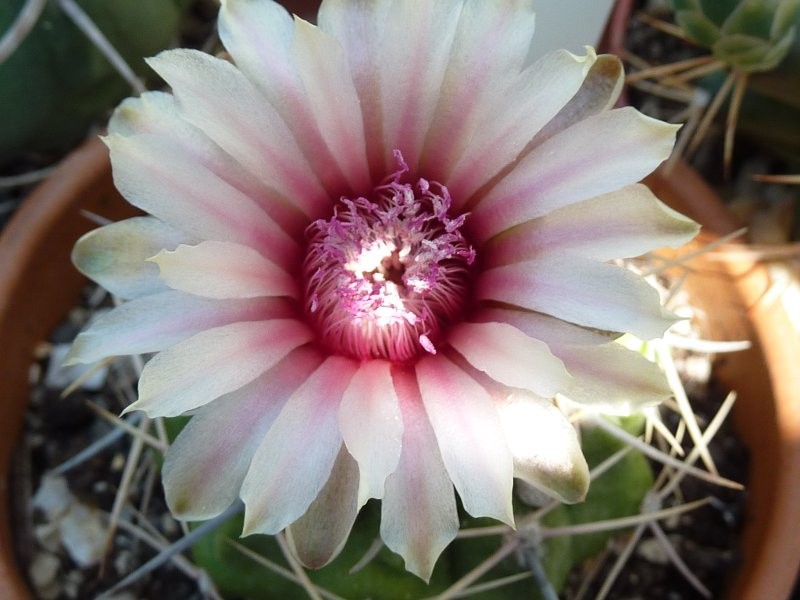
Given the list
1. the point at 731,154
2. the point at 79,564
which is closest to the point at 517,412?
the point at 79,564

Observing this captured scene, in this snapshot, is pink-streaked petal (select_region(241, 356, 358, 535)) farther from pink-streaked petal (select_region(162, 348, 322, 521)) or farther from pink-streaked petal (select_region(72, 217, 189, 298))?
pink-streaked petal (select_region(72, 217, 189, 298))

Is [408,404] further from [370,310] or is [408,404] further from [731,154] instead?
[731,154]

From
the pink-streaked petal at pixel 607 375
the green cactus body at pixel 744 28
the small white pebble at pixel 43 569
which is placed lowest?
the small white pebble at pixel 43 569

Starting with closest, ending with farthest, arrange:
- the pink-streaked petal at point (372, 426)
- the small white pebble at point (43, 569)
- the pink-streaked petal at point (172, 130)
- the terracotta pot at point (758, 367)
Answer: the pink-streaked petal at point (372, 426) → the pink-streaked petal at point (172, 130) → the terracotta pot at point (758, 367) → the small white pebble at point (43, 569)

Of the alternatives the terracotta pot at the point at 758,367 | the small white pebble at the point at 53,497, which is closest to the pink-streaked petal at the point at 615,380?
the terracotta pot at the point at 758,367

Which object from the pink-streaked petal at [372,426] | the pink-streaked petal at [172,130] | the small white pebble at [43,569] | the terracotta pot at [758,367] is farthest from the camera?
the small white pebble at [43,569]

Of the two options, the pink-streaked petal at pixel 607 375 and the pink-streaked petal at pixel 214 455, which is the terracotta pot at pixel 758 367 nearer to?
the pink-streaked petal at pixel 607 375
